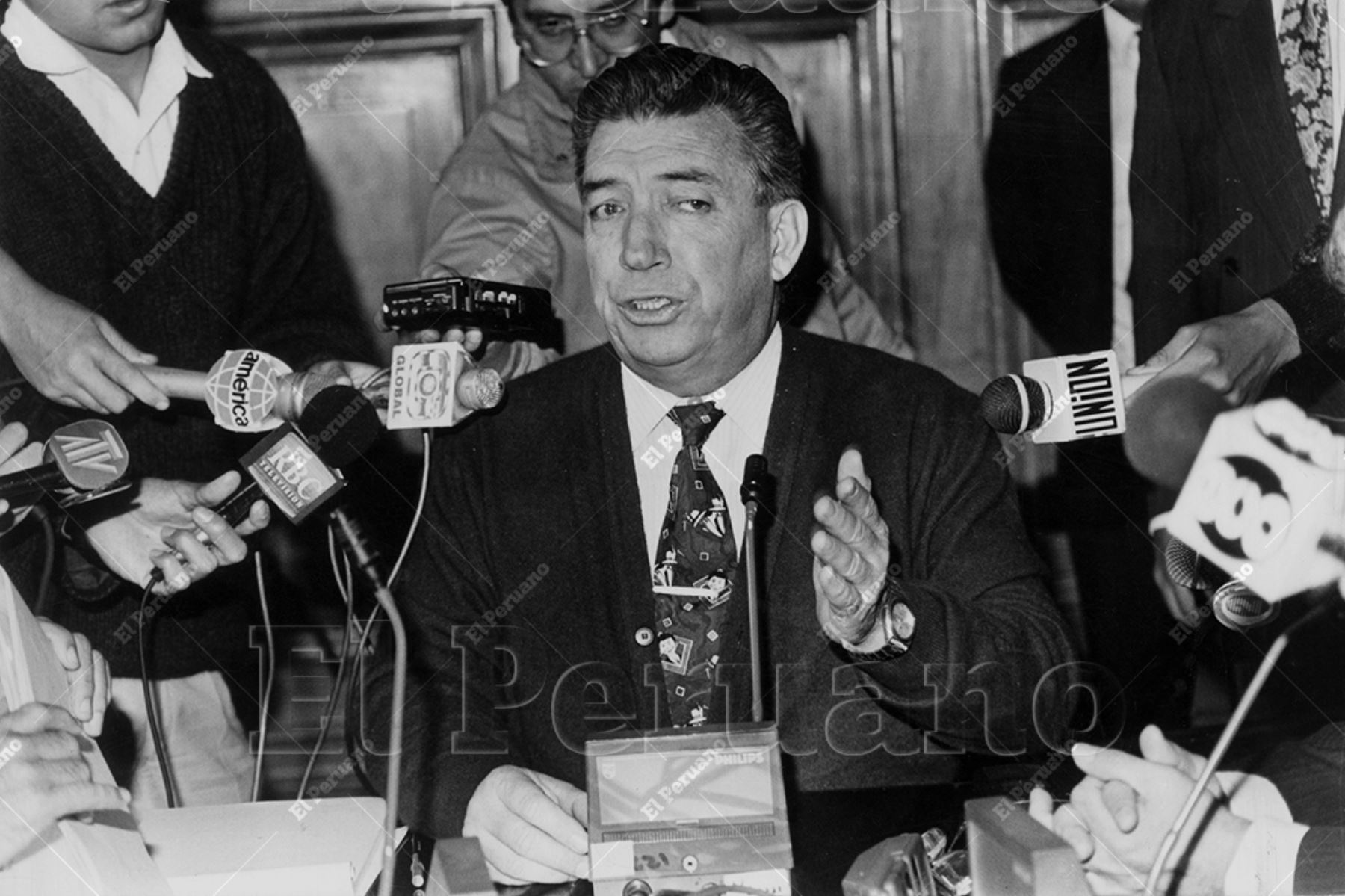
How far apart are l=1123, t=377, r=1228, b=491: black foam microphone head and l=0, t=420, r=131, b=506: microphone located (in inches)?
67.7

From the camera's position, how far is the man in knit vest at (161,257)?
7.46 feet

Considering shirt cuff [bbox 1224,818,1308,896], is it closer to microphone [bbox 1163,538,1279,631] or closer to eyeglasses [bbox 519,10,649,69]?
microphone [bbox 1163,538,1279,631]

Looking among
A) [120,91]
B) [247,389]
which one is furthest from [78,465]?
[120,91]

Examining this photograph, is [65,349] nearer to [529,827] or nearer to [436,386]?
[436,386]

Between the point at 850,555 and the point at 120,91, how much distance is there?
1581 millimetres

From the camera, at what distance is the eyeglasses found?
7.84 feet

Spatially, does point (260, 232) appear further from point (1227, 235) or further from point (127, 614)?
point (1227, 235)

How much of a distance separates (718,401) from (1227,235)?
38.4 inches

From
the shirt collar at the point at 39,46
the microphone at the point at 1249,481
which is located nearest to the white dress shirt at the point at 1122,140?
the microphone at the point at 1249,481

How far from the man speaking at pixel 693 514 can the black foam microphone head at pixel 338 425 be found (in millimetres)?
217

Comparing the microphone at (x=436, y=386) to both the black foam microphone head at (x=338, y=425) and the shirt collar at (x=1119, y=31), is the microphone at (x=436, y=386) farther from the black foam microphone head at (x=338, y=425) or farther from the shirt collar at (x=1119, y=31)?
the shirt collar at (x=1119, y=31)

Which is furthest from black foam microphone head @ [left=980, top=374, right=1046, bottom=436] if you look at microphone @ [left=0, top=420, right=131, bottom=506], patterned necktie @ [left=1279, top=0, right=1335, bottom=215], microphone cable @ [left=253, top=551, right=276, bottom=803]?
microphone @ [left=0, top=420, right=131, bottom=506]

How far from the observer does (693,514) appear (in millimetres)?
2109

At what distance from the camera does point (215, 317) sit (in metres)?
2.35
